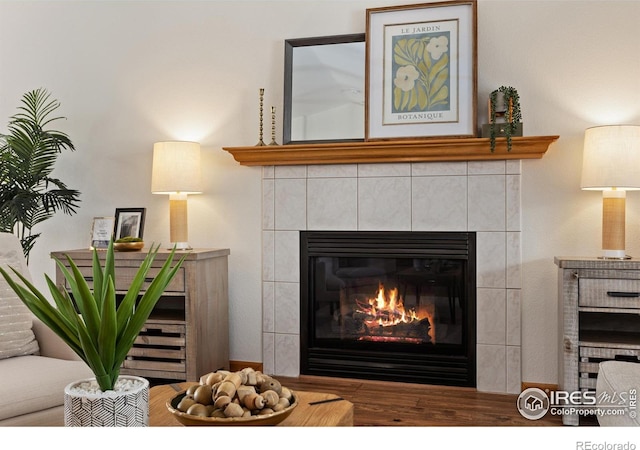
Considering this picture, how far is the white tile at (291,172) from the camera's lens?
3861mm

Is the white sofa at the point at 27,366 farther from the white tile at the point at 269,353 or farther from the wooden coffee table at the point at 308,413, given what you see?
the white tile at the point at 269,353

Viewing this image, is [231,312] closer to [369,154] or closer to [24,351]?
[369,154]

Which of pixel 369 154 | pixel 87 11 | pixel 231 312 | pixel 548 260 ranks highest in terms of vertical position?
pixel 87 11

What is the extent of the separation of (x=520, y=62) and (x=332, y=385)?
214 cm

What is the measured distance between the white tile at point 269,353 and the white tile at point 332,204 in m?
0.74

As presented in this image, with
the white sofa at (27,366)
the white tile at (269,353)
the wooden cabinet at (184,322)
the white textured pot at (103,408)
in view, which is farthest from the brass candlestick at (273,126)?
the white textured pot at (103,408)

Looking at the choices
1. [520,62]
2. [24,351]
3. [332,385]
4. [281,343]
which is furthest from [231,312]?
[520,62]

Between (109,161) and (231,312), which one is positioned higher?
(109,161)

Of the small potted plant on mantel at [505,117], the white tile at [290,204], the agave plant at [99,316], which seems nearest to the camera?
the agave plant at [99,316]

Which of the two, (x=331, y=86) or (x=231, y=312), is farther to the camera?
(x=231, y=312)

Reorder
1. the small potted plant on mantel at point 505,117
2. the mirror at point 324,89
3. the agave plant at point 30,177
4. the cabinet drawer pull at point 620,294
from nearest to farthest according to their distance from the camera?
the cabinet drawer pull at point 620,294
the small potted plant on mantel at point 505,117
the mirror at point 324,89
the agave plant at point 30,177

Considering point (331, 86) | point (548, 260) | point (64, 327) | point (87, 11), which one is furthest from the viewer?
point (87, 11)

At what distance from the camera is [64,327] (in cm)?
137

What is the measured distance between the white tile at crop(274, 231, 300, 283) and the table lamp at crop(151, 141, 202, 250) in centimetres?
57
